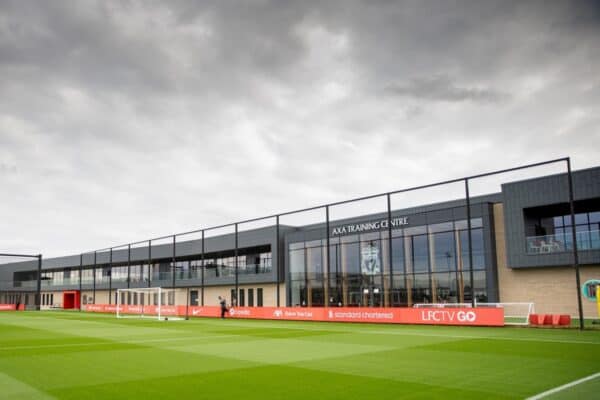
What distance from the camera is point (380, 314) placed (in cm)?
2883

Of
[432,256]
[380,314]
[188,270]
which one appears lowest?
[380,314]

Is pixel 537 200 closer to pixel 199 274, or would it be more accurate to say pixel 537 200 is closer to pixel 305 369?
pixel 305 369

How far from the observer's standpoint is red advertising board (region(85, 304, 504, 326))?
968 inches

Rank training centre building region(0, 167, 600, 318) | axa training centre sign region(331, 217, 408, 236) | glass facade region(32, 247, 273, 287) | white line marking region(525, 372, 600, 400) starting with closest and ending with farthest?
white line marking region(525, 372, 600, 400) → training centre building region(0, 167, 600, 318) → axa training centre sign region(331, 217, 408, 236) → glass facade region(32, 247, 273, 287)

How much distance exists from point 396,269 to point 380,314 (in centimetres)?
1461

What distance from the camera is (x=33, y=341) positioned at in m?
18.5

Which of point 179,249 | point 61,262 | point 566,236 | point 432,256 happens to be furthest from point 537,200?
point 61,262

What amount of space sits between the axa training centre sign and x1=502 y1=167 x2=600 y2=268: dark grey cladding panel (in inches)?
353

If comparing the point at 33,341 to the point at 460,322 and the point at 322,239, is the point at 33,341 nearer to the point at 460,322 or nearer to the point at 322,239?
the point at 460,322

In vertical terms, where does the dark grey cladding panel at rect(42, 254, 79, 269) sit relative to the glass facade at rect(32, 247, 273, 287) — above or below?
above

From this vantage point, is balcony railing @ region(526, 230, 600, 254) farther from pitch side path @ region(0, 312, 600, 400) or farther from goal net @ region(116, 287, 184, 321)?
goal net @ region(116, 287, 184, 321)

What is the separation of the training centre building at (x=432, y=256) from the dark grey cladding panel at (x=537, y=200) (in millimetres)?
67

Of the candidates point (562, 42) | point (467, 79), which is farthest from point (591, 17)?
point (467, 79)

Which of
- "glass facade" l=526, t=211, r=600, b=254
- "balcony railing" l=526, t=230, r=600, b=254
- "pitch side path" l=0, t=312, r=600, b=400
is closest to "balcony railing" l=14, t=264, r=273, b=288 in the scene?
"balcony railing" l=526, t=230, r=600, b=254
